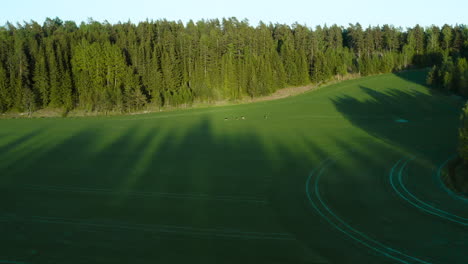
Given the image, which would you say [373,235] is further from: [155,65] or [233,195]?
[155,65]

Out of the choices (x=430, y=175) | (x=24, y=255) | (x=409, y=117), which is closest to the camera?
(x=24, y=255)

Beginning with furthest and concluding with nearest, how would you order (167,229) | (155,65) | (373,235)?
(155,65) < (167,229) < (373,235)

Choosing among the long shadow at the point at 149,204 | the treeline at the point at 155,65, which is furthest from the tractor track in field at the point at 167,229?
the treeline at the point at 155,65

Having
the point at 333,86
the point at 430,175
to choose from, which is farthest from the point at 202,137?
the point at 333,86

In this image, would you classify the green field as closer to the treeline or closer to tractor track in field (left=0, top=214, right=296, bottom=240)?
tractor track in field (left=0, top=214, right=296, bottom=240)

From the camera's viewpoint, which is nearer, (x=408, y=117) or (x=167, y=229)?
(x=167, y=229)

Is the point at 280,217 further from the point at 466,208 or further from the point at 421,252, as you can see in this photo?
the point at 466,208

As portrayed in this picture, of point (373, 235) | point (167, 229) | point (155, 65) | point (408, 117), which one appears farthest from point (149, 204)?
point (155, 65)
